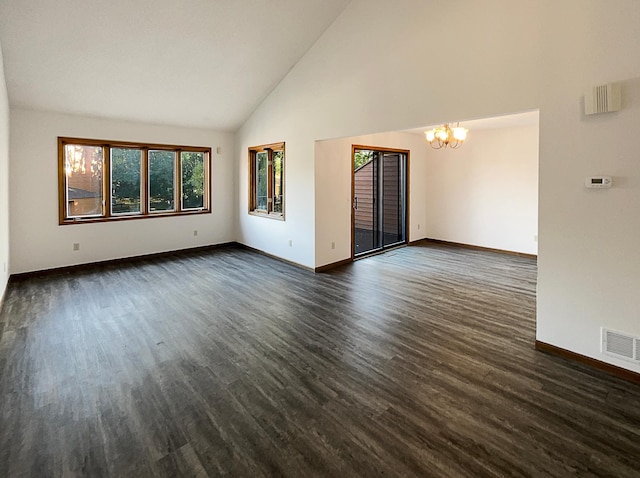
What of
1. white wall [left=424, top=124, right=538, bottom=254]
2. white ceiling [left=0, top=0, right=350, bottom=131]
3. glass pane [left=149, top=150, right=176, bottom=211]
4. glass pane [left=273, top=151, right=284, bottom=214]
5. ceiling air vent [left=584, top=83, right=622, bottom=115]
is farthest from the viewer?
white wall [left=424, top=124, right=538, bottom=254]

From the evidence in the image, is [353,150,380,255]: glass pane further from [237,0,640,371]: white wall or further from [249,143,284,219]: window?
[237,0,640,371]: white wall

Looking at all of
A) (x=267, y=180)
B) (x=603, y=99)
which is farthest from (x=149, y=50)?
(x=603, y=99)

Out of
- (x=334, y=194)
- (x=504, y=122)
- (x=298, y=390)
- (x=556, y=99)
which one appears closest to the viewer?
(x=298, y=390)

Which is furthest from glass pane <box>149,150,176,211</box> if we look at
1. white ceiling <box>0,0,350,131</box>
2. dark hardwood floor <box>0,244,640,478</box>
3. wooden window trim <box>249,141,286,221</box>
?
dark hardwood floor <box>0,244,640,478</box>

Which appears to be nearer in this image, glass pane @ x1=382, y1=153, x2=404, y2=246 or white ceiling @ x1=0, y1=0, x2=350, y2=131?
white ceiling @ x1=0, y1=0, x2=350, y2=131

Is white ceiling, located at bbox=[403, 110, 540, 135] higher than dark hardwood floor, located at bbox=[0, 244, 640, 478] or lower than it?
higher

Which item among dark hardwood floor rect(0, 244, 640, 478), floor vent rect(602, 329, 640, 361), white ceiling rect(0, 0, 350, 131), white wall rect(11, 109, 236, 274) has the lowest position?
dark hardwood floor rect(0, 244, 640, 478)

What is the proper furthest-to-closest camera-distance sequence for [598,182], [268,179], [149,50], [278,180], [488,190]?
1. [488,190]
2. [268,179]
3. [278,180]
4. [149,50]
5. [598,182]

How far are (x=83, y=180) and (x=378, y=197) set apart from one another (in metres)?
5.42

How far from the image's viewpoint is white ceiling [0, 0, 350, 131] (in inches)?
148

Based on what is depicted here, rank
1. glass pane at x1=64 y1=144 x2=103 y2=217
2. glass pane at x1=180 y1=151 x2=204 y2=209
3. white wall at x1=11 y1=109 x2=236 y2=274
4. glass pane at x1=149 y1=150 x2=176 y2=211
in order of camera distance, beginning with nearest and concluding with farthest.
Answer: white wall at x1=11 y1=109 x2=236 y2=274 < glass pane at x1=64 y1=144 x2=103 y2=217 < glass pane at x1=149 y1=150 x2=176 y2=211 < glass pane at x1=180 y1=151 x2=204 y2=209

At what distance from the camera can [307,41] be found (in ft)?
16.5

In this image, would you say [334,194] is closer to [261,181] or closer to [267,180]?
[267,180]

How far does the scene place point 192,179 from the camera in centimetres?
710
